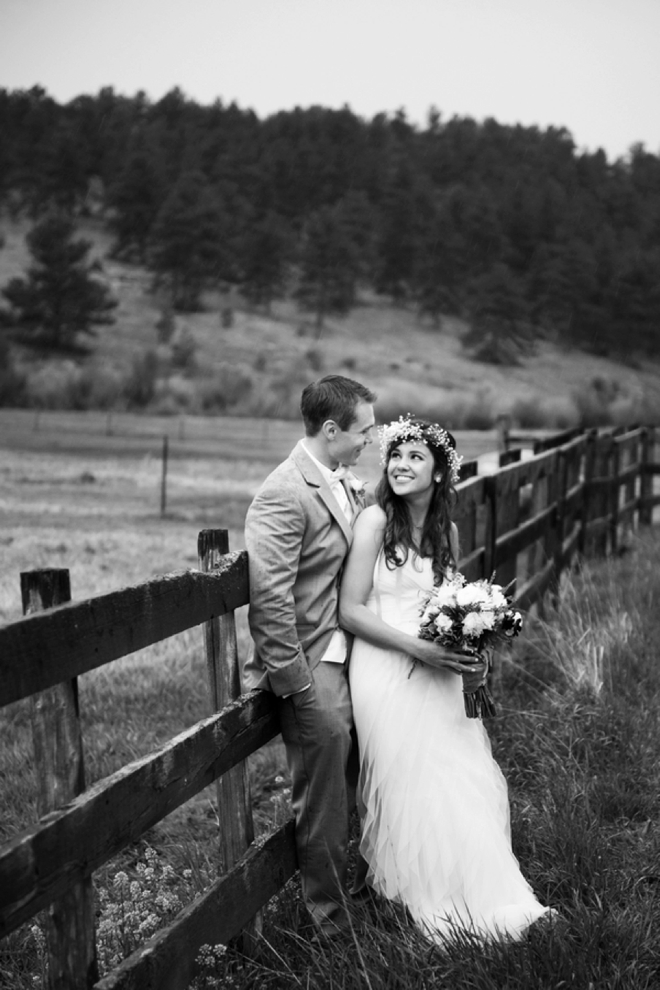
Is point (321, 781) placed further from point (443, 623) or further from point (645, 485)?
point (645, 485)

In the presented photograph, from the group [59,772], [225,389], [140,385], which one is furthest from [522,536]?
[225,389]

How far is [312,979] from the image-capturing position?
101 inches

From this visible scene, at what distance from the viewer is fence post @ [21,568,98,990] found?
6.56ft

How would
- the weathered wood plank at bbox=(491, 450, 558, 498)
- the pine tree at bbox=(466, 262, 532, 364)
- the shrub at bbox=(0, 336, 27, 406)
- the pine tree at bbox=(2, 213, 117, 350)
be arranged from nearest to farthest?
the weathered wood plank at bbox=(491, 450, 558, 498)
the shrub at bbox=(0, 336, 27, 406)
the pine tree at bbox=(2, 213, 117, 350)
the pine tree at bbox=(466, 262, 532, 364)

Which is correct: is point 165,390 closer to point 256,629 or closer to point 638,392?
point 638,392

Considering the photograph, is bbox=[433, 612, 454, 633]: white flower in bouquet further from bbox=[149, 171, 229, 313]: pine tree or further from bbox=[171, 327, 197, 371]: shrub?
bbox=[149, 171, 229, 313]: pine tree

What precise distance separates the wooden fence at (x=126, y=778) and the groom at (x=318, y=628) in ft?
0.33

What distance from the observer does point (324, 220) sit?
2650 inches

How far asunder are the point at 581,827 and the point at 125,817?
1.81 metres

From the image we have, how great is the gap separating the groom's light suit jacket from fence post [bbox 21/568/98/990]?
100 cm

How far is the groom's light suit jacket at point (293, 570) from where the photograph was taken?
2.97m

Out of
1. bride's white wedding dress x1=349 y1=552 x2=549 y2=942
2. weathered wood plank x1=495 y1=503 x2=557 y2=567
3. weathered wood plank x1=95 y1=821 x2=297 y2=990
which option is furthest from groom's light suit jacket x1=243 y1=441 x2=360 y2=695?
weathered wood plank x1=495 y1=503 x2=557 y2=567

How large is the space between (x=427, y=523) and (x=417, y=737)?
81 centimetres

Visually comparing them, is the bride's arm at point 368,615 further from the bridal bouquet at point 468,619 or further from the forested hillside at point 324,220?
the forested hillside at point 324,220
